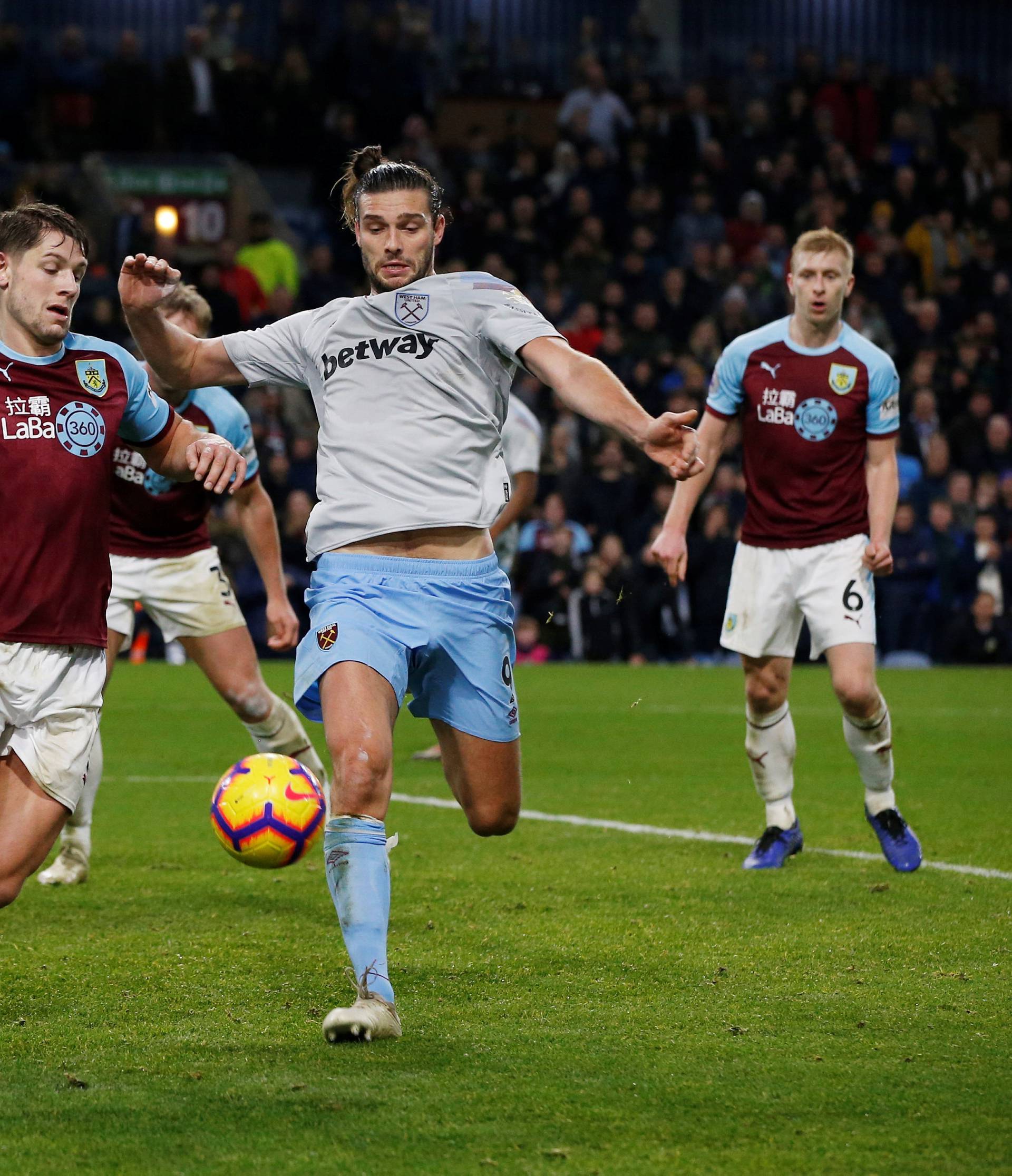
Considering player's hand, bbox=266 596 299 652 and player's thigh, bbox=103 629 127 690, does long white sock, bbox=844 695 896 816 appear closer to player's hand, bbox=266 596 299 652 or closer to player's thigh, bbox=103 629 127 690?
player's hand, bbox=266 596 299 652

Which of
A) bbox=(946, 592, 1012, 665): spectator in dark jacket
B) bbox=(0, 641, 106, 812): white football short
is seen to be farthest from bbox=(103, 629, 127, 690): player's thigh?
bbox=(946, 592, 1012, 665): spectator in dark jacket

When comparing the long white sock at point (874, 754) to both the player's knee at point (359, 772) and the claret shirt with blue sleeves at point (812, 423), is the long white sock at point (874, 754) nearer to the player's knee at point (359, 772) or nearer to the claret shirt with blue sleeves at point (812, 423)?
the claret shirt with blue sleeves at point (812, 423)

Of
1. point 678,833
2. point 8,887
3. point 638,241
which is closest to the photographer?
point 8,887

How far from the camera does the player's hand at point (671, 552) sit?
7520 mm

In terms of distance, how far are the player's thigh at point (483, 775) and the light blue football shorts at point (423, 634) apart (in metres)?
0.04

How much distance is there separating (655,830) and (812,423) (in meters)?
2.27

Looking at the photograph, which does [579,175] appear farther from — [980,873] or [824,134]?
[980,873]

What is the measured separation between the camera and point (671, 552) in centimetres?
763

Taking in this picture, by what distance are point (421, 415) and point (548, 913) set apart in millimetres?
2339

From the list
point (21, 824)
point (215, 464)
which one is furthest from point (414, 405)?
point (21, 824)

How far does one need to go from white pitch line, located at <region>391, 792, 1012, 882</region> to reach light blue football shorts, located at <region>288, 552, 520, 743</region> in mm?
3158

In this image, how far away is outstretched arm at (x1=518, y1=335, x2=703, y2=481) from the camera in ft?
14.5

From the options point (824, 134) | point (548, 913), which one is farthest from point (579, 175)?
point (548, 913)

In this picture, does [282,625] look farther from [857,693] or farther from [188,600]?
[857,693]
